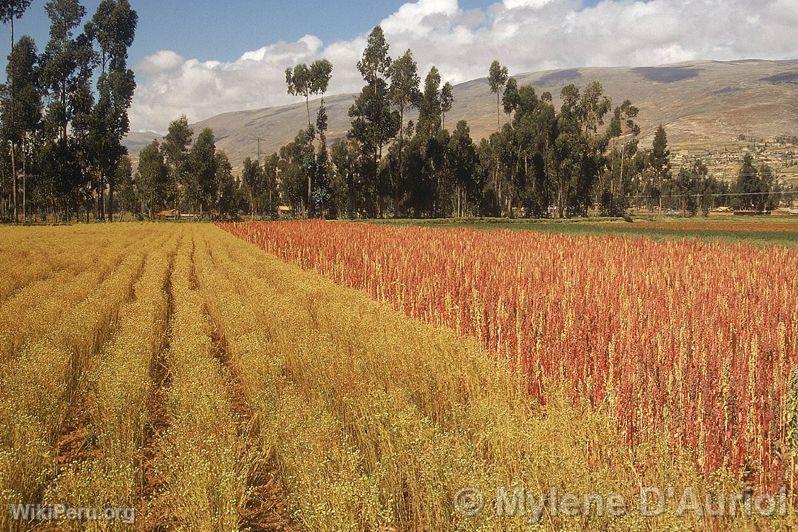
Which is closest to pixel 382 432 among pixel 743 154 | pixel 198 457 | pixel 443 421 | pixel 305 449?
pixel 305 449

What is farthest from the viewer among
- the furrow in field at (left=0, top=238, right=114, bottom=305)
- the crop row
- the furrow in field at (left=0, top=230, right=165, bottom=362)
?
the furrow in field at (left=0, top=238, right=114, bottom=305)

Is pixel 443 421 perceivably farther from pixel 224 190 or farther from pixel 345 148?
pixel 224 190

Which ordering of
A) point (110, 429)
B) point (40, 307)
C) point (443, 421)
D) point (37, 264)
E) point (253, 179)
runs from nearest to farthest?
point (110, 429), point (443, 421), point (40, 307), point (37, 264), point (253, 179)

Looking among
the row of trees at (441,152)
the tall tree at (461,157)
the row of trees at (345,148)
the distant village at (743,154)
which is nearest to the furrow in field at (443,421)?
the row of trees at (345,148)

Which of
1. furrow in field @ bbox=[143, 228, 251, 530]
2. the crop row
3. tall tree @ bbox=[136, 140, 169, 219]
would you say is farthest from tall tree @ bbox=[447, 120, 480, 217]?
furrow in field @ bbox=[143, 228, 251, 530]

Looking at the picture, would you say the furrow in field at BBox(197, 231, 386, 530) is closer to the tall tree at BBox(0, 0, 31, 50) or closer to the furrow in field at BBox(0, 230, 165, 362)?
the furrow in field at BBox(0, 230, 165, 362)

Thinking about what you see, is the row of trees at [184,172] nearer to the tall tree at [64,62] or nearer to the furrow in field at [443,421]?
the tall tree at [64,62]

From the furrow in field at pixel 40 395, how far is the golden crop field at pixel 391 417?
0.9 inches

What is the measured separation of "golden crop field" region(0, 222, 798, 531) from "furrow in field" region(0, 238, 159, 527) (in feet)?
0.08

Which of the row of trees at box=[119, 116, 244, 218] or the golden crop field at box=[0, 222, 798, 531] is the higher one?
the row of trees at box=[119, 116, 244, 218]

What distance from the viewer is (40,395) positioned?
15.5 ft

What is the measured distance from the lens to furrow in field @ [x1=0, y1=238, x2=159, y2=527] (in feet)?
11.2

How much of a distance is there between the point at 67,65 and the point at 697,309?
181ft

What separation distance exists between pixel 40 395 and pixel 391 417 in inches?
125
